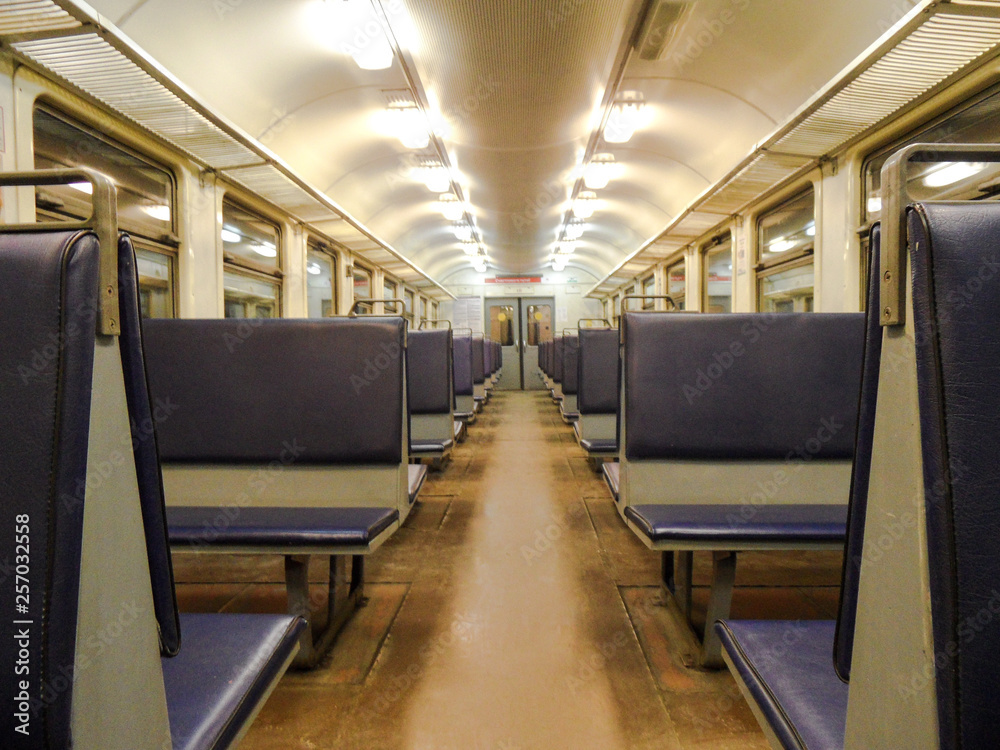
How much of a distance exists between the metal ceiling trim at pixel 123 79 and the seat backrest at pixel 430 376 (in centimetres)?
189

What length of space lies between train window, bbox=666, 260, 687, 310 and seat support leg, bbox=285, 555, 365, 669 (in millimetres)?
7967

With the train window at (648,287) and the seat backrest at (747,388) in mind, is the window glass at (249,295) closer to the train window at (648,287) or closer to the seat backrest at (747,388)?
the seat backrest at (747,388)

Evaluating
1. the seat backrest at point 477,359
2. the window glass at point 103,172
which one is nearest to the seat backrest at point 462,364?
the seat backrest at point 477,359

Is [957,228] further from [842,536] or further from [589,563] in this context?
[589,563]

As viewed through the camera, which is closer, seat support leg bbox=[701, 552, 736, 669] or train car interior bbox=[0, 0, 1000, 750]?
train car interior bbox=[0, 0, 1000, 750]

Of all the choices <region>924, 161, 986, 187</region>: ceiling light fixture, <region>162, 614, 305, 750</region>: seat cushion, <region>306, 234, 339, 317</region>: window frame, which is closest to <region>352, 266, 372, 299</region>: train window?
<region>306, 234, 339, 317</region>: window frame

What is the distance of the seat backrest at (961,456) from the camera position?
0.58 meters

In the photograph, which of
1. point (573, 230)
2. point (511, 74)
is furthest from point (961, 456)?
point (573, 230)

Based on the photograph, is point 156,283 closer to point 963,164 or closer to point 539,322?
point 963,164

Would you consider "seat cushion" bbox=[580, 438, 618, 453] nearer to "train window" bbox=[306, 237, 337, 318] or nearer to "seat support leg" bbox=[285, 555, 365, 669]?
"seat support leg" bbox=[285, 555, 365, 669]

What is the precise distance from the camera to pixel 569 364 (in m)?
6.35

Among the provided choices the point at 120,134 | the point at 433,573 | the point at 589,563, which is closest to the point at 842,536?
the point at 589,563

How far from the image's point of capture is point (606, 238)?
455 inches

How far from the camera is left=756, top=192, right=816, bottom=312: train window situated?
480 cm
